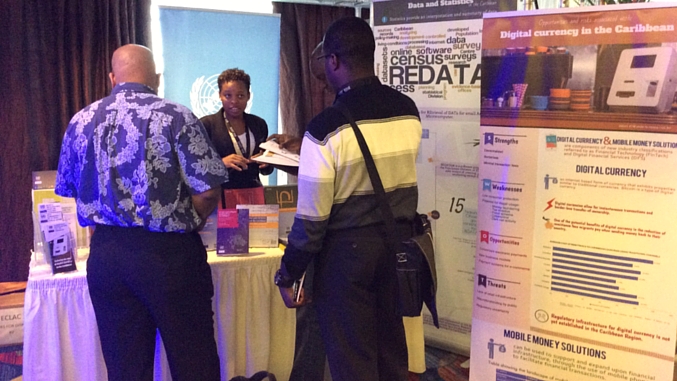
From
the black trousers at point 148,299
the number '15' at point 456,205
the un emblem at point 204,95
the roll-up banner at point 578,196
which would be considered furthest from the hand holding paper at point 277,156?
the un emblem at point 204,95

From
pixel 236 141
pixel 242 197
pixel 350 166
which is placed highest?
pixel 236 141

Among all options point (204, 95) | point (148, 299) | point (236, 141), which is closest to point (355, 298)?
point (148, 299)

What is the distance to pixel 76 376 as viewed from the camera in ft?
7.19

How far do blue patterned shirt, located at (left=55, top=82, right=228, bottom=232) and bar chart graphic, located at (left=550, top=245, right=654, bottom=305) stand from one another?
1273 mm

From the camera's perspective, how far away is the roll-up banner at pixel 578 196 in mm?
1840

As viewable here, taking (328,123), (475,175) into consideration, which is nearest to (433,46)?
(475,175)

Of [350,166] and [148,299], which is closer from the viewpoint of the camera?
[350,166]

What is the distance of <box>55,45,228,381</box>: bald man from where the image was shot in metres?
1.75

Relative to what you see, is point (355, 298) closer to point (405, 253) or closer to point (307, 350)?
point (405, 253)

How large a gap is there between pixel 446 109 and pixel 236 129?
1.12 meters

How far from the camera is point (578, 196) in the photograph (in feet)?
6.53

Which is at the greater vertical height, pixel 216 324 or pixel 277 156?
pixel 277 156

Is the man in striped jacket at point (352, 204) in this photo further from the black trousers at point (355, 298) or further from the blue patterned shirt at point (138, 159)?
the blue patterned shirt at point (138, 159)

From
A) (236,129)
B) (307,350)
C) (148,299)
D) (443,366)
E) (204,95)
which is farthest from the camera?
(204,95)
